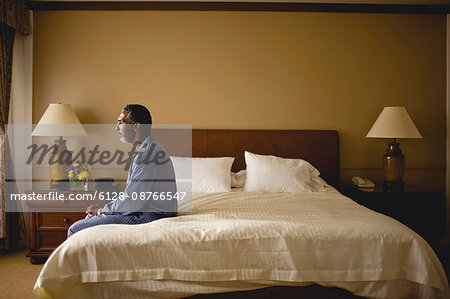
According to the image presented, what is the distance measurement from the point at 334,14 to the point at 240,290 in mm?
3067

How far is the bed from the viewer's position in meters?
1.81

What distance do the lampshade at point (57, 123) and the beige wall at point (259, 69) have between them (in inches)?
13.6

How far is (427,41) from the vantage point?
12.1 feet

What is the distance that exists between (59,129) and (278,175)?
2.15 meters

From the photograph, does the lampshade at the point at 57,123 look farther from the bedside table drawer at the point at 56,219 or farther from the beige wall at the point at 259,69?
the bedside table drawer at the point at 56,219

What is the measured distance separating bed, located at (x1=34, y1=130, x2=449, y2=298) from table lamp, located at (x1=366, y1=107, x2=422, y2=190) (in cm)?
154

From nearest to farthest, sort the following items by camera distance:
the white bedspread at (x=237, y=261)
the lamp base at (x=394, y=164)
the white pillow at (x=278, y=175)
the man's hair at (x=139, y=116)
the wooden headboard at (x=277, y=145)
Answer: the white bedspread at (x=237, y=261), the man's hair at (x=139, y=116), the white pillow at (x=278, y=175), the lamp base at (x=394, y=164), the wooden headboard at (x=277, y=145)

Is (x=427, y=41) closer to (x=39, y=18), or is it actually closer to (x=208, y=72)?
(x=208, y=72)

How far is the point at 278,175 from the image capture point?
10.3 feet

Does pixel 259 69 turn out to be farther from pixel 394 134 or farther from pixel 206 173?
pixel 394 134

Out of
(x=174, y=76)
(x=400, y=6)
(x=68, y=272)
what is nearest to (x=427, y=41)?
(x=400, y=6)

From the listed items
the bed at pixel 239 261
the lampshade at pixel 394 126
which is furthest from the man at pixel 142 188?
the lampshade at pixel 394 126

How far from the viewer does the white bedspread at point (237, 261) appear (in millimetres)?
1809

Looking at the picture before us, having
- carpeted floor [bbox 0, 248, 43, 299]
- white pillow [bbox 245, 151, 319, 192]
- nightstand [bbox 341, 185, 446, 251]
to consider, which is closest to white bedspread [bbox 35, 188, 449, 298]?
carpeted floor [bbox 0, 248, 43, 299]
